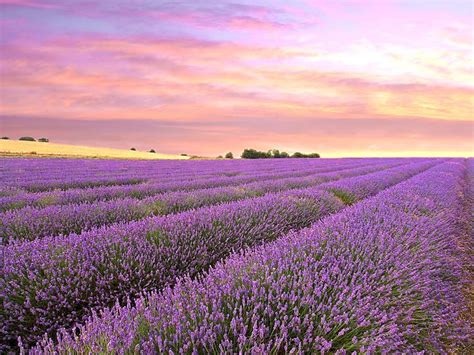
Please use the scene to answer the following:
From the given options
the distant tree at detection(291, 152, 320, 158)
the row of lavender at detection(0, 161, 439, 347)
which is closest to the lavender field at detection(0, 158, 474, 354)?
the row of lavender at detection(0, 161, 439, 347)

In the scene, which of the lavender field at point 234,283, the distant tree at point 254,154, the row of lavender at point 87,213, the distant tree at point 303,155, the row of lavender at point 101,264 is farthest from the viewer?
the distant tree at point 254,154

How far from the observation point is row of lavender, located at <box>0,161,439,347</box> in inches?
98.6

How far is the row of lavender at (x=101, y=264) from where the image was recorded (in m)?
2.50

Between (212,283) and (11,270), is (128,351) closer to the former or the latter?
(212,283)

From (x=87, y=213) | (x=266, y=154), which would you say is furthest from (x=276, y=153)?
(x=87, y=213)

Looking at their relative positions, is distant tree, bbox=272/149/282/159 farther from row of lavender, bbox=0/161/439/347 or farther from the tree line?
row of lavender, bbox=0/161/439/347

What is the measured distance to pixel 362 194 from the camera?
770 cm

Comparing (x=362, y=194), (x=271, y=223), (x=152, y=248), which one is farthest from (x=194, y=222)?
(x=362, y=194)

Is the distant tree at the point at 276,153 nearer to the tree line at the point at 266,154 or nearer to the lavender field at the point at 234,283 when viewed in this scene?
the tree line at the point at 266,154

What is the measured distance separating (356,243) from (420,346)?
78cm

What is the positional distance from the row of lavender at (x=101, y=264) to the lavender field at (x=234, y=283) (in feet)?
0.04

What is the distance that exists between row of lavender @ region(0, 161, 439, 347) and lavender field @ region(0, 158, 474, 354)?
0.01 metres

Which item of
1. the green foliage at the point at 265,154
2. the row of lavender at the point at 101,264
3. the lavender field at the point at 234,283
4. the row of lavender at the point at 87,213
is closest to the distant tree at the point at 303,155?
the green foliage at the point at 265,154

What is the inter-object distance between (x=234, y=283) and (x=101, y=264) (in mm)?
1422
